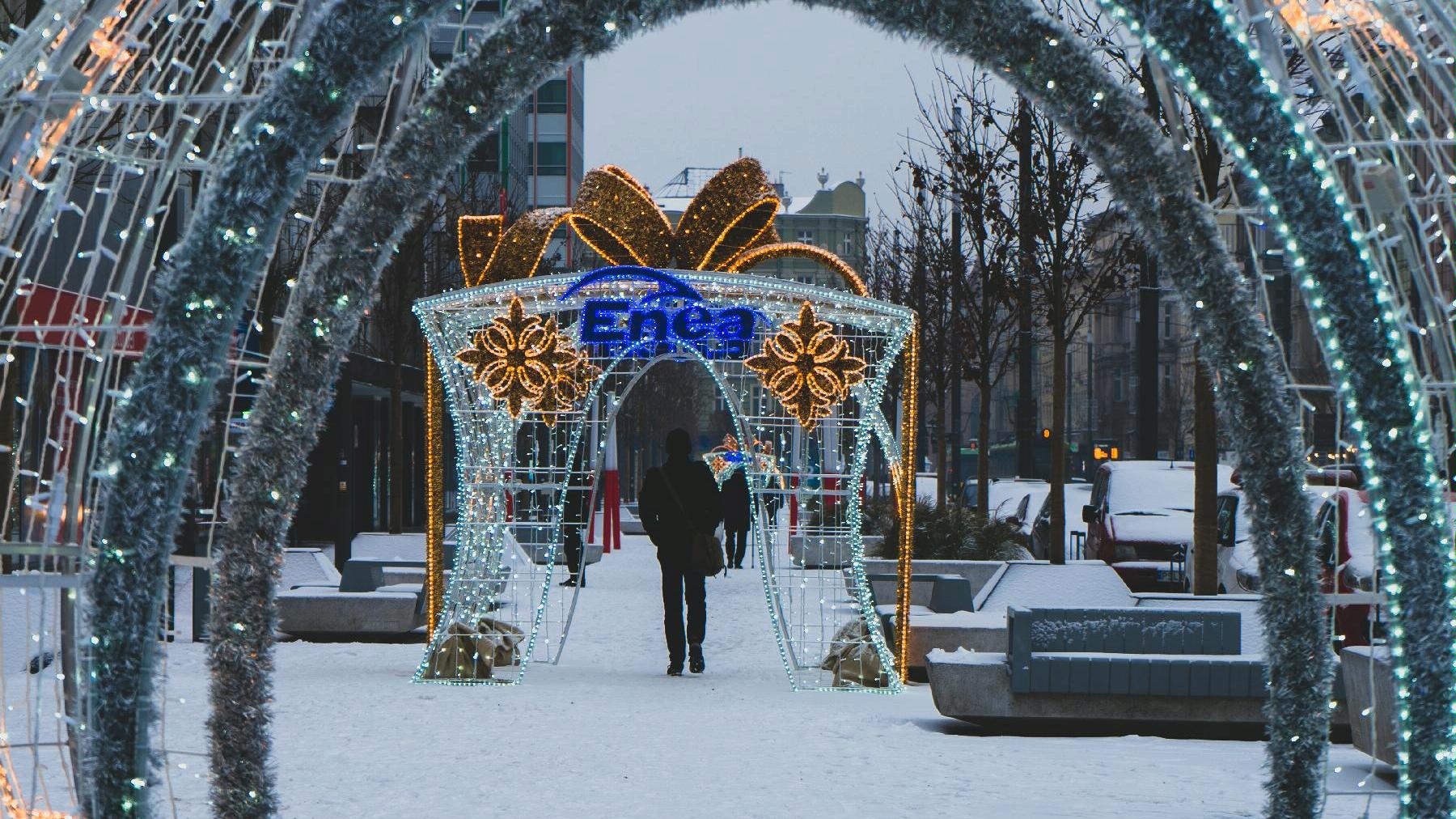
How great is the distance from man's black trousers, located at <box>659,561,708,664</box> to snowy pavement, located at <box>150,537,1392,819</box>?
233 millimetres

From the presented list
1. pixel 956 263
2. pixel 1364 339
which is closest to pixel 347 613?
pixel 1364 339

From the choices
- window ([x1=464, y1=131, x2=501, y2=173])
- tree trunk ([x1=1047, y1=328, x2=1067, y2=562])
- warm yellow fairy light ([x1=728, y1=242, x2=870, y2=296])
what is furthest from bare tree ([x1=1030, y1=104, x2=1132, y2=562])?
window ([x1=464, y1=131, x2=501, y2=173])

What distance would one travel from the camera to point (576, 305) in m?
11.1

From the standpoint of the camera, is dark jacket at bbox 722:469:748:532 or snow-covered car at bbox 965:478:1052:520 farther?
snow-covered car at bbox 965:478:1052:520

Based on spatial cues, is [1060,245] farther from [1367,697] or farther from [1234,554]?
[1367,697]

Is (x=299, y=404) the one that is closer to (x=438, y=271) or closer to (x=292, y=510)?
(x=292, y=510)

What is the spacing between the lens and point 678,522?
10.9 m

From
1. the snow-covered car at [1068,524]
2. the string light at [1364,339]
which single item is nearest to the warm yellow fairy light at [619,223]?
the string light at [1364,339]

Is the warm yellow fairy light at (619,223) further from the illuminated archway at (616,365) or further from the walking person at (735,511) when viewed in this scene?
the walking person at (735,511)

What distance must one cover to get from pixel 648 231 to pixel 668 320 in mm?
882

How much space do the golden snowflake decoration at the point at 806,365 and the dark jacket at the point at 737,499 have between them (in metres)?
8.88

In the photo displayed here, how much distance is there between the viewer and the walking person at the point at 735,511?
1956cm

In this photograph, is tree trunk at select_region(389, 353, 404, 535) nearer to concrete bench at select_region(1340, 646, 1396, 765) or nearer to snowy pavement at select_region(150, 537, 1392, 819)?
snowy pavement at select_region(150, 537, 1392, 819)

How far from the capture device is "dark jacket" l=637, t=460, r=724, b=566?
10867mm
